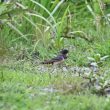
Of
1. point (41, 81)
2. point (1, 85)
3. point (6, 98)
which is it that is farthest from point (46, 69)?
point (6, 98)

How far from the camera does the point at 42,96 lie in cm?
458

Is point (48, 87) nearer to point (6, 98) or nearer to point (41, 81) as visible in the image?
point (41, 81)

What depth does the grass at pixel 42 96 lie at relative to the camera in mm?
4223

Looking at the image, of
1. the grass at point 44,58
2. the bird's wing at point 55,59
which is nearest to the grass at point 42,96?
the grass at point 44,58

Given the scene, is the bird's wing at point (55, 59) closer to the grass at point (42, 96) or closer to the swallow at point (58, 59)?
the swallow at point (58, 59)

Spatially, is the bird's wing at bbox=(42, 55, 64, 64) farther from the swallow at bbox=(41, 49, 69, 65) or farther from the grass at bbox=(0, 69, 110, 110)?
the grass at bbox=(0, 69, 110, 110)

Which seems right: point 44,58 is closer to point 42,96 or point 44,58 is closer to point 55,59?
point 55,59

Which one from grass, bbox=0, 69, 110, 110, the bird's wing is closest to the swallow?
the bird's wing

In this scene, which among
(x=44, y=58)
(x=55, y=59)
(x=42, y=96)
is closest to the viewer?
(x=42, y=96)

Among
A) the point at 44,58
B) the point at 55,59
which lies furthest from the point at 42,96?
the point at 44,58

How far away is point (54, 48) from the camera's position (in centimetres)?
788

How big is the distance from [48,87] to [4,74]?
2.57 feet

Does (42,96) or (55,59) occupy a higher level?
(55,59)

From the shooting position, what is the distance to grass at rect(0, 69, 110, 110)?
422 cm
